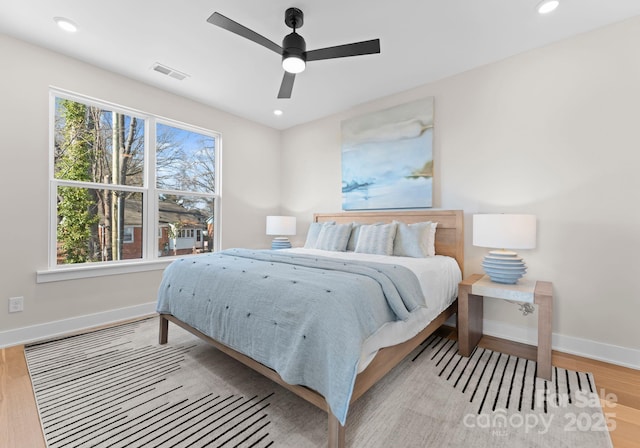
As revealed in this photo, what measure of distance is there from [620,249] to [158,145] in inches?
195

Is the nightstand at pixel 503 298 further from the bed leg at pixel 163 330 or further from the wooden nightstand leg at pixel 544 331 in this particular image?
the bed leg at pixel 163 330

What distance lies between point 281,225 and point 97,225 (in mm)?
2274

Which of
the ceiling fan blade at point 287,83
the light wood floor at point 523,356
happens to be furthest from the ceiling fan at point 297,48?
the light wood floor at point 523,356

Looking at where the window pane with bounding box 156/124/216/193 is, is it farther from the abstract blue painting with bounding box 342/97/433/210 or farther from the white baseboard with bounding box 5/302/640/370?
the abstract blue painting with bounding box 342/97/433/210

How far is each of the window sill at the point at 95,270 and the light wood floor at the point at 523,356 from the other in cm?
65

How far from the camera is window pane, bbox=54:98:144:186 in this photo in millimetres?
2957

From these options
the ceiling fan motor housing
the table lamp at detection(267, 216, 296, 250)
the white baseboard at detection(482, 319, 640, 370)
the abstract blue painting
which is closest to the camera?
the ceiling fan motor housing

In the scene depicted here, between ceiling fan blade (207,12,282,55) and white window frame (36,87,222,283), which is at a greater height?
ceiling fan blade (207,12,282,55)

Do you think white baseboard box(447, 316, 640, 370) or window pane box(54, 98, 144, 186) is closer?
white baseboard box(447, 316, 640, 370)

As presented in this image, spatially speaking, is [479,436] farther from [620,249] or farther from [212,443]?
[620,249]

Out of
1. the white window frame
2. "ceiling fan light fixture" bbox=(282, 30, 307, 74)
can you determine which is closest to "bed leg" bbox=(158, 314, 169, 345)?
the white window frame

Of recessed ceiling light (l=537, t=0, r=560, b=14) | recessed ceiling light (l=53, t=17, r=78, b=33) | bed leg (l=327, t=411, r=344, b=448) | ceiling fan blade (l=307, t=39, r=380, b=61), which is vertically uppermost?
recessed ceiling light (l=53, t=17, r=78, b=33)

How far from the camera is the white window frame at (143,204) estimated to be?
2.83m

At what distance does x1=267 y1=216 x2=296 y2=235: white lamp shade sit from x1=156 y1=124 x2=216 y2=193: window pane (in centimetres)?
101
